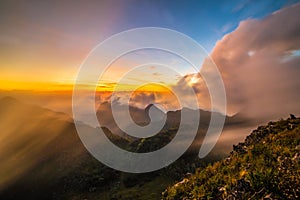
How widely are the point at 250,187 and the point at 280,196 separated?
8064 mm

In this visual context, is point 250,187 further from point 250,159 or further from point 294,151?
point 250,159

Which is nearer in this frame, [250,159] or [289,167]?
[289,167]

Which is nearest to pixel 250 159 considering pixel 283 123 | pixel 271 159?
pixel 271 159

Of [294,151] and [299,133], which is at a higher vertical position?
[299,133]

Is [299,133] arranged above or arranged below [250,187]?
above

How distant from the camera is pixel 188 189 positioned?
82062mm

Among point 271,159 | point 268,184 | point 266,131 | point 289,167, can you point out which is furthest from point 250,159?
point 266,131

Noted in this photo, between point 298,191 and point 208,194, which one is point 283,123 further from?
point 298,191

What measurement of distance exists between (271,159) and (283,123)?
5933cm

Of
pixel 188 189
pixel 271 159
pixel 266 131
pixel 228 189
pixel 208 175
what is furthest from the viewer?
pixel 266 131

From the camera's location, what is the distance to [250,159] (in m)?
72.8

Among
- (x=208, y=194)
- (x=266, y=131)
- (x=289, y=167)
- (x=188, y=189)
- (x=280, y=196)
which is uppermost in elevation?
(x=266, y=131)

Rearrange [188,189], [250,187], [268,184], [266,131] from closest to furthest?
[268,184], [250,187], [188,189], [266,131]

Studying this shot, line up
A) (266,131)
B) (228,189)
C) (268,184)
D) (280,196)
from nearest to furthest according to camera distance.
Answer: (280,196), (268,184), (228,189), (266,131)
